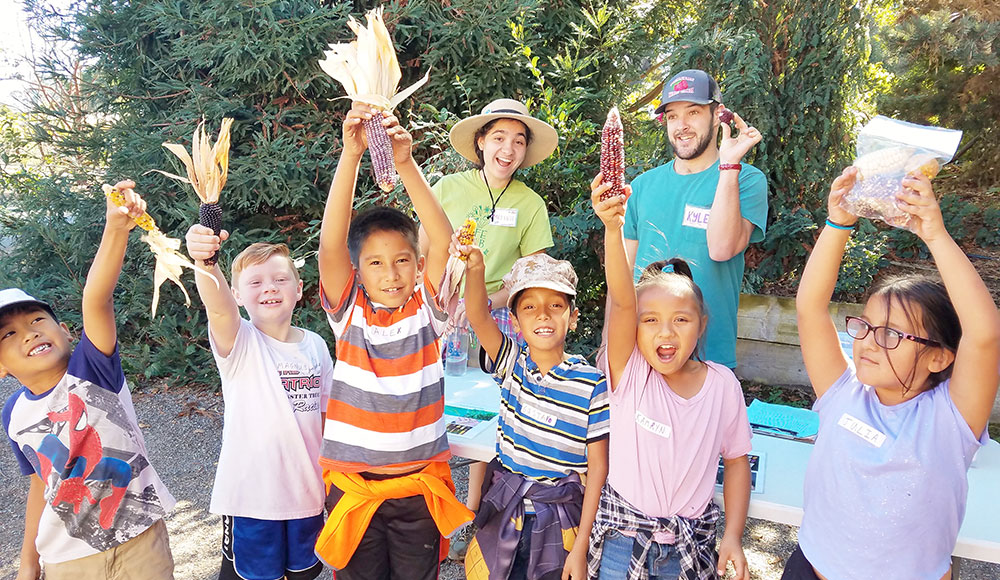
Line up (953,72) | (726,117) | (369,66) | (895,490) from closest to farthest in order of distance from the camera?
(895,490), (369,66), (726,117), (953,72)

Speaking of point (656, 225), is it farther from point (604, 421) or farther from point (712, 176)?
point (604, 421)

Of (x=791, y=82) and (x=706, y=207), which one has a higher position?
(x=791, y=82)

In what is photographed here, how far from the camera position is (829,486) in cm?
184

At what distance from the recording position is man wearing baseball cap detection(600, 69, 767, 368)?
270 cm

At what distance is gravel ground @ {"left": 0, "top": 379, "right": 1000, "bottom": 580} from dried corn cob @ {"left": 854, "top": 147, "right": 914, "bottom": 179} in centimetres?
237

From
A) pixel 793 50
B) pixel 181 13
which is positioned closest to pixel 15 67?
pixel 181 13

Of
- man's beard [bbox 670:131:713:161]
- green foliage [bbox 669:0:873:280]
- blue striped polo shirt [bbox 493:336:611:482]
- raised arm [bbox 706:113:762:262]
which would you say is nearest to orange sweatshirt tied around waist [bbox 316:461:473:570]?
blue striped polo shirt [bbox 493:336:611:482]

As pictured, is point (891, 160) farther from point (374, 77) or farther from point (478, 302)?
point (374, 77)

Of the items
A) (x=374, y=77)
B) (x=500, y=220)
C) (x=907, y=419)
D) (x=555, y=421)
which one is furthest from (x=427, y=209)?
(x=907, y=419)

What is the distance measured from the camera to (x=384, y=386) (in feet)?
7.27

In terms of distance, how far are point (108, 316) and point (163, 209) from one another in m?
4.32

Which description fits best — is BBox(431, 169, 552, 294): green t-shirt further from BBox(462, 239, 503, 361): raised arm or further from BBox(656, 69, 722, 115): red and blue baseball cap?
BBox(462, 239, 503, 361): raised arm

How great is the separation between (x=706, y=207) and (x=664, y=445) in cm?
123

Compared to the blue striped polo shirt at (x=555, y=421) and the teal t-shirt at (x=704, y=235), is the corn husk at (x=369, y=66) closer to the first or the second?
the blue striped polo shirt at (x=555, y=421)
